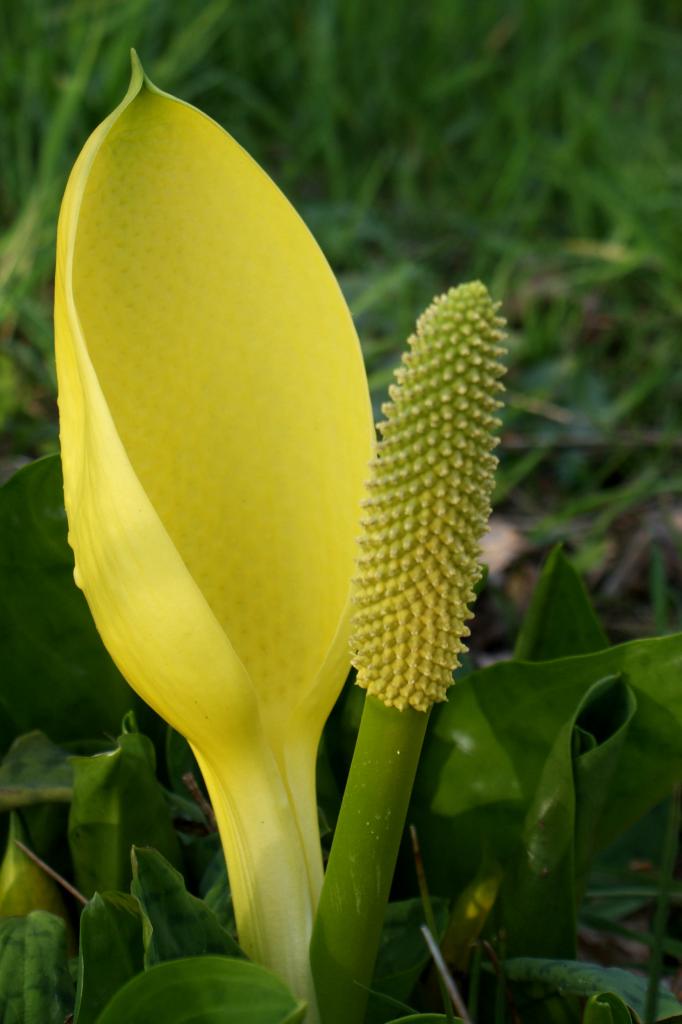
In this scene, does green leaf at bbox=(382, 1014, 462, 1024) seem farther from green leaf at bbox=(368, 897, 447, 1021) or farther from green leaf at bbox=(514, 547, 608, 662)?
green leaf at bbox=(514, 547, 608, 662)

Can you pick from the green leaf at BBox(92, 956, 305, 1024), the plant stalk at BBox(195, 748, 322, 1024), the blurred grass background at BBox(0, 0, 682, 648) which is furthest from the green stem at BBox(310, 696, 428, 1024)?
the blurred grass background at BBox(0, 0, 682, 648)

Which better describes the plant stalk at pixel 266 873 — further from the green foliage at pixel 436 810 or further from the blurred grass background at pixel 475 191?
the blurred grass background at pixel 475 191

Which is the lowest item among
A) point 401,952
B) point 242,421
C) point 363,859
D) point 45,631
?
point 401,952

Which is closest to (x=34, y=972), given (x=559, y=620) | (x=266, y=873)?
(x=266, y=873)

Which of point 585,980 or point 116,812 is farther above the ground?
point 116,812

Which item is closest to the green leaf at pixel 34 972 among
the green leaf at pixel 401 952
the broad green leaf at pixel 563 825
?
the green leaf at pixel 401 952

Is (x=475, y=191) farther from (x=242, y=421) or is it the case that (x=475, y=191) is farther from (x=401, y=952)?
(x=401, y=952)
